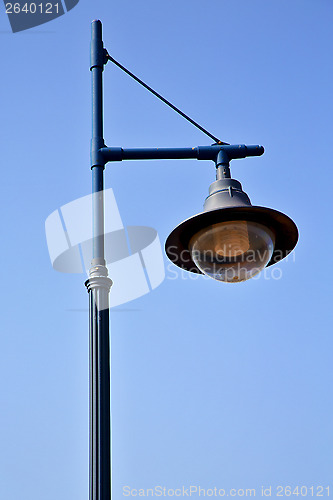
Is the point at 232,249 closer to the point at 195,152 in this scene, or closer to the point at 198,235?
the point at 198,235

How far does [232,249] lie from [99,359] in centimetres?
127

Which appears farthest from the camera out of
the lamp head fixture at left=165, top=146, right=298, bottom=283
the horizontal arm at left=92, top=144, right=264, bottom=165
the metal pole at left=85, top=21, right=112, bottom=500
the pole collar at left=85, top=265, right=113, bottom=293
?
the horizontal arm at left=92, top=144, right=264, bottom=165

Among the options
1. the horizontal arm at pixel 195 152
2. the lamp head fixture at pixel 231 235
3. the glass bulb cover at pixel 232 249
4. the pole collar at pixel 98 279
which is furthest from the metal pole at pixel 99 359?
the glass bulb cover at pixel 232 249

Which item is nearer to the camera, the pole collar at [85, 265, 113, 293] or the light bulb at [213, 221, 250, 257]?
the pole collar at [85, 265, 113, 293]

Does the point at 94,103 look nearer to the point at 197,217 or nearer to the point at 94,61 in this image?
the point at 94,61

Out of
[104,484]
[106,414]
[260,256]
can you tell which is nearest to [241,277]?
[260,256]

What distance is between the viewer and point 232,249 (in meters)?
4.66

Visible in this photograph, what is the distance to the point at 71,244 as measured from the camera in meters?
4.71

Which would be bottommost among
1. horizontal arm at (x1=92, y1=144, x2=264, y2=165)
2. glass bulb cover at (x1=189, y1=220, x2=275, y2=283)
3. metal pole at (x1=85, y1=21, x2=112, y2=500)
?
metal pole at (x1=85, y1=21, x2=112, y2=500)

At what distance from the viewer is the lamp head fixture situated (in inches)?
181

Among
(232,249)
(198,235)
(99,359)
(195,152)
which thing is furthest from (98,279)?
(195,152)

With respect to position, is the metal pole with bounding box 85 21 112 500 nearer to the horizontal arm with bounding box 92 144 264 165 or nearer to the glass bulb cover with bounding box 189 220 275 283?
the horizontal arm with bounding box 92 144 264 165

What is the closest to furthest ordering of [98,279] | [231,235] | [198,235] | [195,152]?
[98,279] → [231,235] → [198,235] → [195,152]

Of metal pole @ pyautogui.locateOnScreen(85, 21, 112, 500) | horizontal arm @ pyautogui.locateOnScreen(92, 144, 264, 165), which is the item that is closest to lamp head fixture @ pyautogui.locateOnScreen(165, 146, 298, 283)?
horizontal arm @ pyautogui.locateOnScreen(92, 144, 264, 165)
